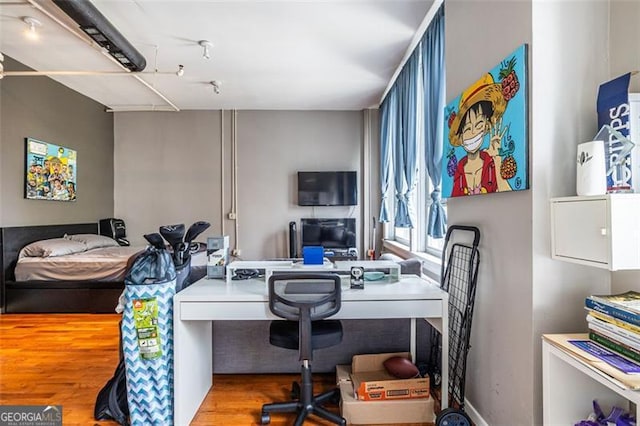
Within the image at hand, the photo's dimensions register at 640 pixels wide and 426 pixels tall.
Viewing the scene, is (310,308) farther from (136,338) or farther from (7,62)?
(7,62)

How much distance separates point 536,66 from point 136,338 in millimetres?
2331

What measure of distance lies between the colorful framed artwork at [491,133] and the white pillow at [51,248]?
175 inches

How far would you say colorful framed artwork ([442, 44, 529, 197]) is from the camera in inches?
59.3

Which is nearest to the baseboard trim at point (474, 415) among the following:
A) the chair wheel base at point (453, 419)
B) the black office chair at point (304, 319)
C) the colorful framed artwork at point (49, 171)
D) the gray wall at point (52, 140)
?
the chair wheel base at point (453, 419)

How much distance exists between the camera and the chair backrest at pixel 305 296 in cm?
176

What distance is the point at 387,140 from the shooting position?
5.02m

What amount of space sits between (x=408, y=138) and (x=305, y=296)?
8.03 ft

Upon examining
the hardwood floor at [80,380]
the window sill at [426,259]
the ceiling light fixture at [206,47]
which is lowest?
the hardwood floor at [80,380]

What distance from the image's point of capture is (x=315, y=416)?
1996 mm

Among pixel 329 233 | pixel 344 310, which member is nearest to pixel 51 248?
pixel 329 233

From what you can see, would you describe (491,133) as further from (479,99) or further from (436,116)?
(436,116)

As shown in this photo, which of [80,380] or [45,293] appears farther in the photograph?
[45,293]

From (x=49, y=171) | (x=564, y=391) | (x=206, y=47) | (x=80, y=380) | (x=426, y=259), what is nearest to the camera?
(x=564, y=391)

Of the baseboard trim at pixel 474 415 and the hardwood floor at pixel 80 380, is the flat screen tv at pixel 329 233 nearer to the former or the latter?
the hardwood floor at pixel 80 380
